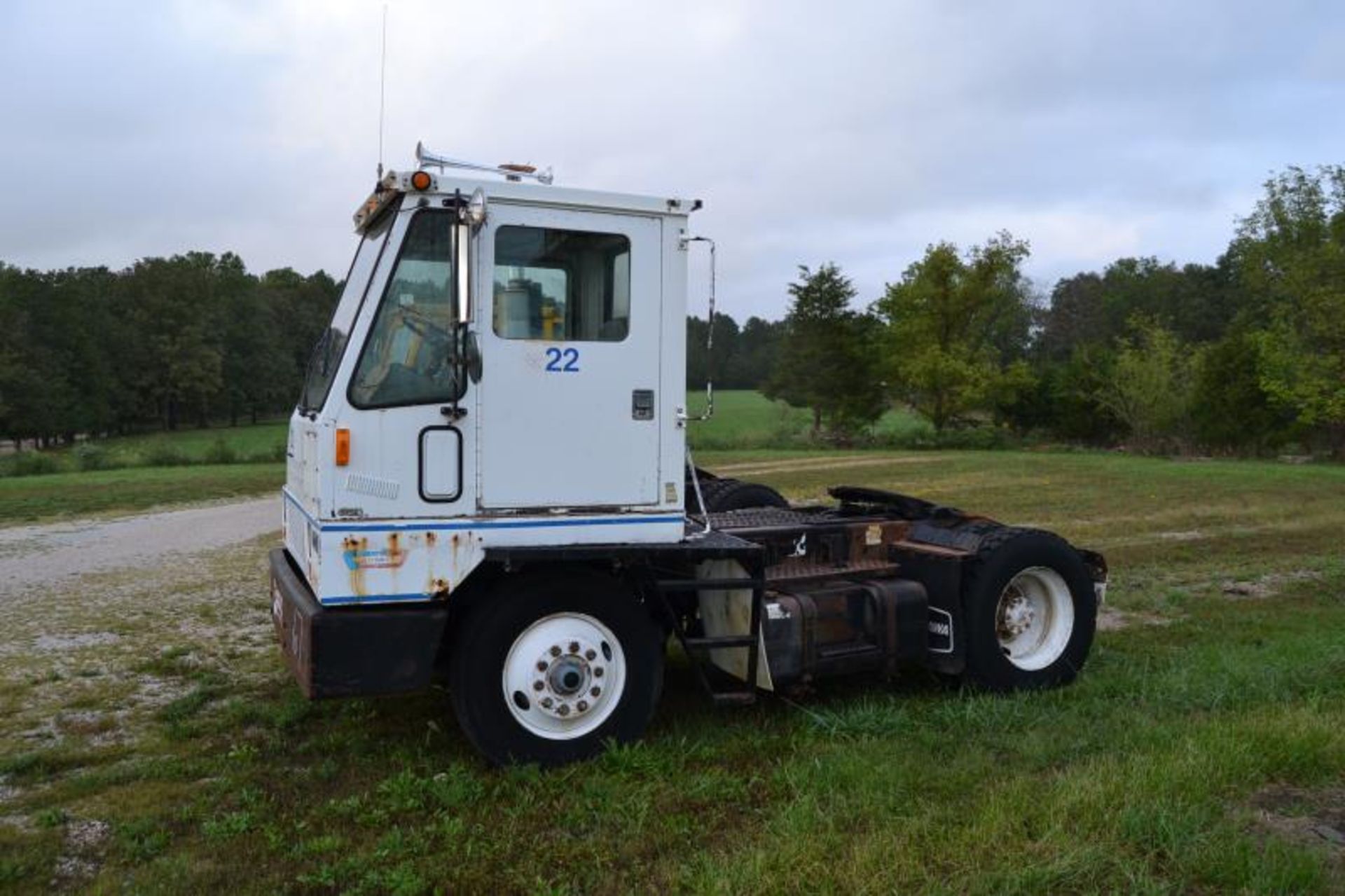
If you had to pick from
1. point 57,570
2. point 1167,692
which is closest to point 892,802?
point 1167,692

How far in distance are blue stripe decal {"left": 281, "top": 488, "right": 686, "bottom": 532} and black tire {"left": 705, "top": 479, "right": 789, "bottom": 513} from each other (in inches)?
119

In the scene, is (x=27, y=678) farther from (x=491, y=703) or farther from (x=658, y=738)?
(x=658, y=738)

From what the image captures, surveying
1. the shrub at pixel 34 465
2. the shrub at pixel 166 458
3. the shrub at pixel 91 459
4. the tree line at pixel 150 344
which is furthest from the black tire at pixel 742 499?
the tree line at pixel 150 344

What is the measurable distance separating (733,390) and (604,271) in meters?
67.5

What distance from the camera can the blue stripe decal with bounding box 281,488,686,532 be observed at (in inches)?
192

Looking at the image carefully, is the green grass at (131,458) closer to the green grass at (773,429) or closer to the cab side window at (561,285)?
the green grass at (773,429)

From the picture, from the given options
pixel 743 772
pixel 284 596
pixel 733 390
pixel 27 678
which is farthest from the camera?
pixel 733 390

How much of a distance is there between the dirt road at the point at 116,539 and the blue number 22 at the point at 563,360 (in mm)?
8081

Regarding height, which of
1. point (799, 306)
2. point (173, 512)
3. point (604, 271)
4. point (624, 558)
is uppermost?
point (799, 306)

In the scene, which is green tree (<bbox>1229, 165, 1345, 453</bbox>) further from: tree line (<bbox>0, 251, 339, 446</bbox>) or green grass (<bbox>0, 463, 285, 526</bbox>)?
tree line (<bbox>0, 251, 339, 446</bbox>)

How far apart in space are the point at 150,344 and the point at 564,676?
78.3 meters

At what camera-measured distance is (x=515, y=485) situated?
16.8 ft

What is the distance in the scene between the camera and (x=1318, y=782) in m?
4.55

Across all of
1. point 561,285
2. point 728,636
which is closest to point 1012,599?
point 728,636
